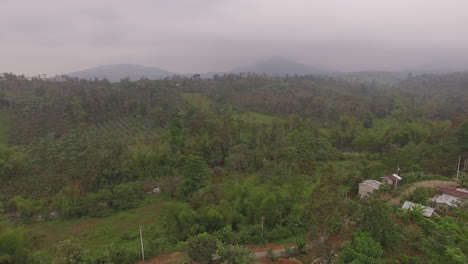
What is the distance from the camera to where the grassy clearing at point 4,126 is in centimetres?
3196

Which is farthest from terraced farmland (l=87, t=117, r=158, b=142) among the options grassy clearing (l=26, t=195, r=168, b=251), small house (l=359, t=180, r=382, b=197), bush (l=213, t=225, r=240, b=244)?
bush (l=213, t=225, r=240, b=244)

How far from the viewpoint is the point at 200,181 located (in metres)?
20.7

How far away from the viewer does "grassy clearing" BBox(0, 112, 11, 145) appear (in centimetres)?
3196

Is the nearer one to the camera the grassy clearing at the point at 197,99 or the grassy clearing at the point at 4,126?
the grassy clearing at the point at 4,126

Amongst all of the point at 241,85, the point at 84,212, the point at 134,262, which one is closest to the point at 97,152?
the point at 84,212

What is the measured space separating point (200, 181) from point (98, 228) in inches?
273

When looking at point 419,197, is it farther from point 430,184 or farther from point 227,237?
point 227,237

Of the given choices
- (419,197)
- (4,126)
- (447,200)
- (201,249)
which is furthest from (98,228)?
(4,126)

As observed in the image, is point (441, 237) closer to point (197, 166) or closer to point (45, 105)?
point (197, 166)

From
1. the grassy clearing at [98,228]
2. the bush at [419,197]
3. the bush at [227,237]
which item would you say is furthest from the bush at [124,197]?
the bush at [419,197]

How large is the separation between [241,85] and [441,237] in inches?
2644

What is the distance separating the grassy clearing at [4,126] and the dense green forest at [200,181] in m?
0.23

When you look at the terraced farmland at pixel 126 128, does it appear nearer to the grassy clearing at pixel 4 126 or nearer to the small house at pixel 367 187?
the grassy clearing at pixel 4 126

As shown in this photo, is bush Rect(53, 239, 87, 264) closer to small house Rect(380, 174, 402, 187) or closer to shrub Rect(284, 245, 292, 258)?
shrub Rect(284, 245, 292, 258)
